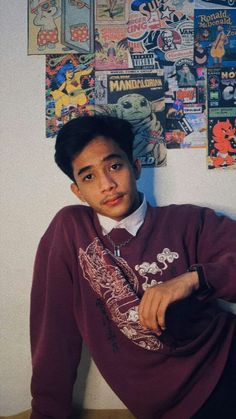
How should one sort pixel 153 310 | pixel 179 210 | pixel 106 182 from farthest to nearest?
pixel 179 210 → pixel 106 182 → pixel 153 310

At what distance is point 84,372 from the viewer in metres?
1.12

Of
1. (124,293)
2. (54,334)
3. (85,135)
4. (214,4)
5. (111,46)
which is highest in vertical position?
(214,4)

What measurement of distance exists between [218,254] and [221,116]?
42 centimetres

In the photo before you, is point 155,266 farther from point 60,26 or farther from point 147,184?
point 60,26

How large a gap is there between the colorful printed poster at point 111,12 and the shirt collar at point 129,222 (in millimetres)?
542

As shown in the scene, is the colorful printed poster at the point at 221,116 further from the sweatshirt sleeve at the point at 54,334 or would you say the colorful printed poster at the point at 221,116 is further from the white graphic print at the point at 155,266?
the sweatshirt sleeve at the point at 54,334

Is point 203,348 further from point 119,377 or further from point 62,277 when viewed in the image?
point 62,277

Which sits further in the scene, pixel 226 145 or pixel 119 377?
pixel 226 145

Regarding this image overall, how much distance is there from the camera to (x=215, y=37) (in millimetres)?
1081

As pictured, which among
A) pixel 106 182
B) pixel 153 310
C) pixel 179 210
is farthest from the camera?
pixel 179 210

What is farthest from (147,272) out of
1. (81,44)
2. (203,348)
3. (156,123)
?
(81,44)

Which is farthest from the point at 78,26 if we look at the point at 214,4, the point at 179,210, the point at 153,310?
the point at 153,310

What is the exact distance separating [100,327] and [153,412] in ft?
0.76

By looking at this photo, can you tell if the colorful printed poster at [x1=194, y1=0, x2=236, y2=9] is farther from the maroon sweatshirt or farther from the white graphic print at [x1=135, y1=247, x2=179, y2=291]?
the white graphic print at [x1=135, y1=247, x2=179, y2=291]
